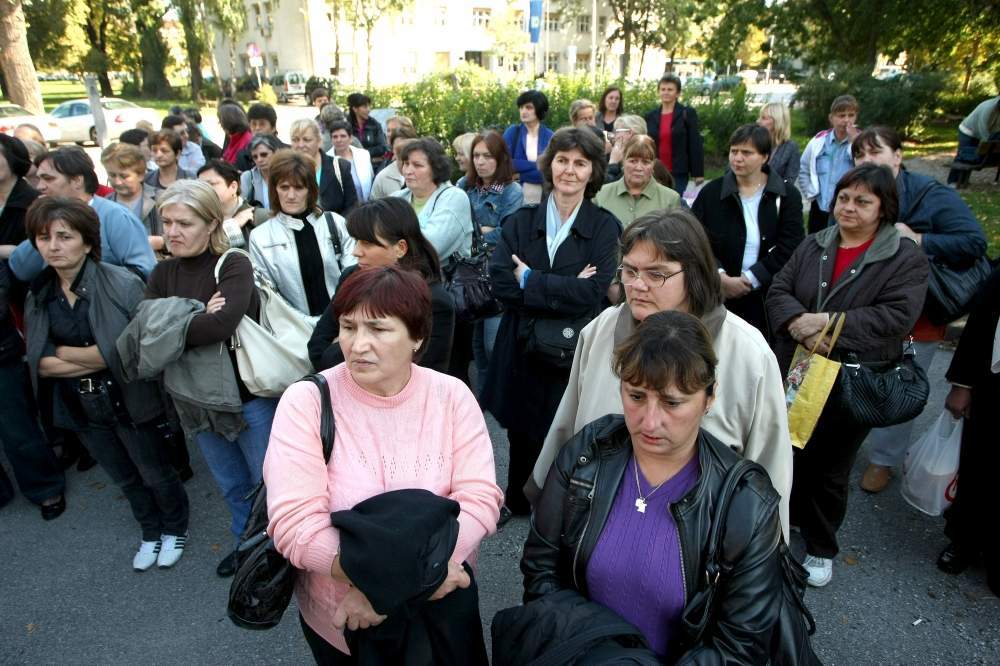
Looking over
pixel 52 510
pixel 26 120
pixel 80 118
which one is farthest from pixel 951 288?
pixel 80 118

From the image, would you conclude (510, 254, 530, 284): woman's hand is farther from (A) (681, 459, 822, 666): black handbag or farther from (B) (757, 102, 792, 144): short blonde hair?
(B) (757, 102, 792, 144): short blonde hair

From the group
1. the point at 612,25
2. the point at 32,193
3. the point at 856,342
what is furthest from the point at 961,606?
the point at 612,25

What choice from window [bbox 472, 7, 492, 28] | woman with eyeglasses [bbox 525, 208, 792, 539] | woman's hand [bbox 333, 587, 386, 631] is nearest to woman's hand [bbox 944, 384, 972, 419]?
woman with eyeglasses [bbox 525, 208, 792, 539]

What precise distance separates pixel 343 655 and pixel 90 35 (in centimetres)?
5072

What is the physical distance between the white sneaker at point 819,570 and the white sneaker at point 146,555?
3654 millimetres

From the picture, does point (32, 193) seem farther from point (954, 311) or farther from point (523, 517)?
point (954, 311)

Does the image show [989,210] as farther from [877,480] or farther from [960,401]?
[960,401]

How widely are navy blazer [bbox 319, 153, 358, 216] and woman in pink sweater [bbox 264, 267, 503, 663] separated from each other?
412cm

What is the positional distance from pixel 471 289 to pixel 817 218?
14.0 ft

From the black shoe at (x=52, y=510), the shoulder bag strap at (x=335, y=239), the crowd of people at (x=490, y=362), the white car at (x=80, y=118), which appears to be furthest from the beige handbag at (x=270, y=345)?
the white car at (x=80, y=118)

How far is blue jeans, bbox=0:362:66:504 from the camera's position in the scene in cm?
405

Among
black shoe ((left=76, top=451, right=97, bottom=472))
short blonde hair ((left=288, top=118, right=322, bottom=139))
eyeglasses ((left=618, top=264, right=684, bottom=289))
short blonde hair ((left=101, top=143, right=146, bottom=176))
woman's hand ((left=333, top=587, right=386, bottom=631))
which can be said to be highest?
short blonde hair ((left=288, top=118, right=322, bottom=139))

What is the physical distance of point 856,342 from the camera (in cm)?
305

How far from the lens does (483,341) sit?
5.33 meters
